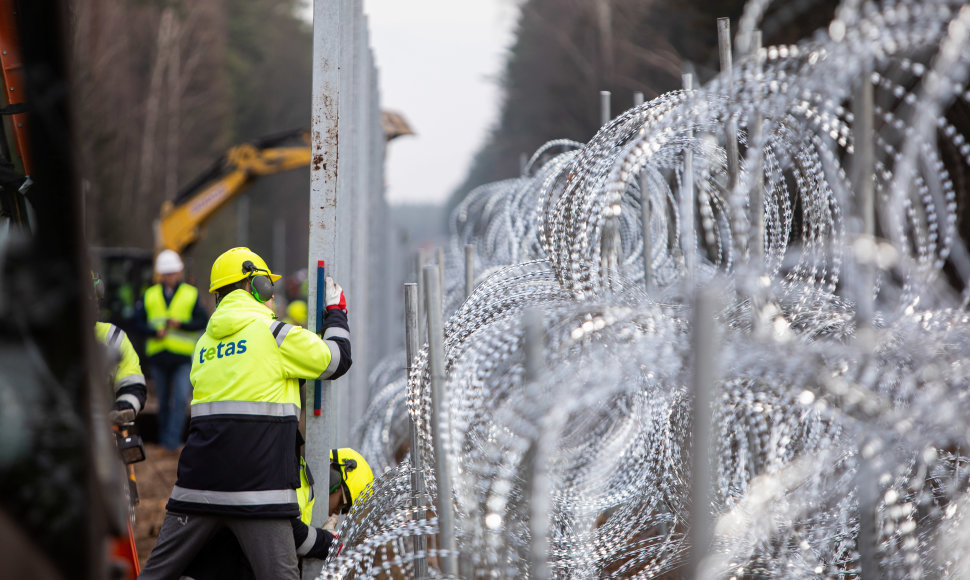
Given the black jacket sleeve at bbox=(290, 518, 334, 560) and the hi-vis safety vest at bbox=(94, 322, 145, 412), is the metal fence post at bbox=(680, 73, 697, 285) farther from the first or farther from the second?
the hi-vis safety vest at bbox=(94, 322, 145, 412)

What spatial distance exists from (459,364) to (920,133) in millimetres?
1479

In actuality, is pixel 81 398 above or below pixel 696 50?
below

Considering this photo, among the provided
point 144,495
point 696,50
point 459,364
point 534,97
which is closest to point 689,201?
point 459,364

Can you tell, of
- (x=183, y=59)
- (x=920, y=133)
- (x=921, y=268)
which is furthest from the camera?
(x=183, y=59)

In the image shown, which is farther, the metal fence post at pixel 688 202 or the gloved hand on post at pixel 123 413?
the gloved hand on post at pixel 123 413

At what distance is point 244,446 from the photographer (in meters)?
3.71

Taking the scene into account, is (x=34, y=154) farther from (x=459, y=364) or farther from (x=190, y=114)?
(x=190, y=114)

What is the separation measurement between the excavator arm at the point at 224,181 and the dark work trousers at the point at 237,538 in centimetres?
1044

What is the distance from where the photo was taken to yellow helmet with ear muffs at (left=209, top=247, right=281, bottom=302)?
13.1 feet

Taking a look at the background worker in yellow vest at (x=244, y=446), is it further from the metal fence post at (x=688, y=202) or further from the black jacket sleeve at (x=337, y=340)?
the metal fence post at (x=688, y=202)

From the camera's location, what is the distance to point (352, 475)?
15.5ft

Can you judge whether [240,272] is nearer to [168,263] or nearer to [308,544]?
[308,544]

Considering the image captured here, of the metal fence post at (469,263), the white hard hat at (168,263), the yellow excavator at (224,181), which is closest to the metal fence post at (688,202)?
the metal fence post at (469,263)

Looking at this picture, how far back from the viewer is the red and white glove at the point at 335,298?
4.32 m
